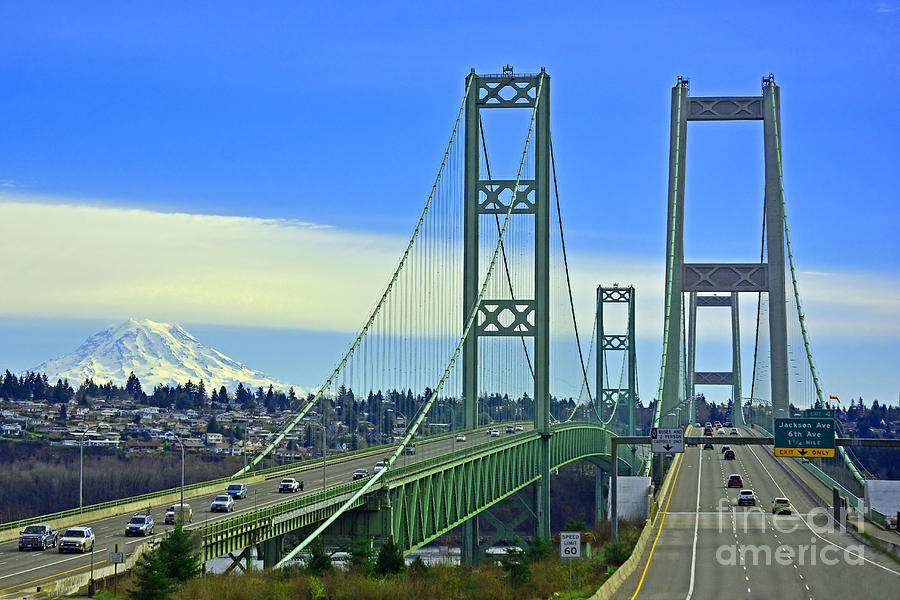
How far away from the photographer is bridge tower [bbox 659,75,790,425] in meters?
75.9

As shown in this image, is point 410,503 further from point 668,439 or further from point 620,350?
point 620,350

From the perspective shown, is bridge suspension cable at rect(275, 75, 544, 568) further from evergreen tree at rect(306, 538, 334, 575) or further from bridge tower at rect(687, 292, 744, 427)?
bridge tower at rect(687, 292, 744, 427)

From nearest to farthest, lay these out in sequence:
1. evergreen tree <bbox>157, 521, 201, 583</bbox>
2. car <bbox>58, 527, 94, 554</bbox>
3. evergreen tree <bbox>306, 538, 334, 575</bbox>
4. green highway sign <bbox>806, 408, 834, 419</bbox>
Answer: evergreen tree <bbox>157, 521, 201, 583</bbox>
evergreen tree <bbox>306, 538, 334, 575</bbox>
car <bbox>58, 527, 94, 554</bbox>
green highway sign <bbox>806, 408, 834, 419</bbox>

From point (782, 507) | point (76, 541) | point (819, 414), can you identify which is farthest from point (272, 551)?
point (782, 507)

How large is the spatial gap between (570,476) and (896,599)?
132 meters

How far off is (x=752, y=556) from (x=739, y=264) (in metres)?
33.4

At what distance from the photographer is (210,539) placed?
1388 inches

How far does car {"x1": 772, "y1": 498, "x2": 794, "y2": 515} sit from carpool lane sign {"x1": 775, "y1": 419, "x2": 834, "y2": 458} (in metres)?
10.5

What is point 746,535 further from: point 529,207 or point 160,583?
point 160,583

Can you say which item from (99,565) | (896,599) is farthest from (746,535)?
(99,565)

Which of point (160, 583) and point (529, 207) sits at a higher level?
point (529, 207)

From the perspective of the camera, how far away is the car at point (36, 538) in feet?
132

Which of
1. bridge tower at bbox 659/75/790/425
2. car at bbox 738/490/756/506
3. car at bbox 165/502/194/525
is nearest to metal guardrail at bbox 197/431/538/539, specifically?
car at bbox 165/502/194/525

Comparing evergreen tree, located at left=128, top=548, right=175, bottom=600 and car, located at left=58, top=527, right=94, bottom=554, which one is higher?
evergreen tree, located at left=128, top=548, right=175, bottom=600
